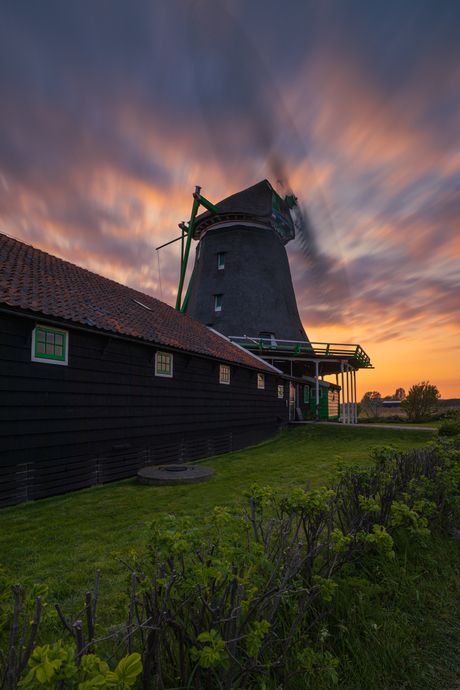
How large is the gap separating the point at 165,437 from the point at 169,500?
409 cm

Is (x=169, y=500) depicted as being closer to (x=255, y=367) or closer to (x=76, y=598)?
(x=76, y=598)

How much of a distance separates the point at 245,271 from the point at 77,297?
73.5 feet

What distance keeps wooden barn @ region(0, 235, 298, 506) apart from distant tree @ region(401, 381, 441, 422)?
21.4 m

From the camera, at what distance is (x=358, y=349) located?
77.4ft

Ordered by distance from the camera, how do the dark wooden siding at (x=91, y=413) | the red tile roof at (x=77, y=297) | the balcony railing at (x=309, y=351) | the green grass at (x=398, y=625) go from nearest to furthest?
the green grass at (x=398, y=625), the dark wooden siding at (x=91, y=413), the red tile roof at (x=77, y=297), the balcony railing at (x=309, y=351)

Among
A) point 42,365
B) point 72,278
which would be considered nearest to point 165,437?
point 42,365

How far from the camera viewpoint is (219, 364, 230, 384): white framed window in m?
15.2

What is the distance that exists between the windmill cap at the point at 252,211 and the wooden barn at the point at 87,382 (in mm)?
19586

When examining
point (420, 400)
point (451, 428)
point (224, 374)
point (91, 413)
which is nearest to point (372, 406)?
point (420, 400)

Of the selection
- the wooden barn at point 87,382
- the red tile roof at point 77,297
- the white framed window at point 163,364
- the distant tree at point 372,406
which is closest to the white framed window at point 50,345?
the wooden barn at point 87,382

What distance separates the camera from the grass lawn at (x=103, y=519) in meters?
4.32

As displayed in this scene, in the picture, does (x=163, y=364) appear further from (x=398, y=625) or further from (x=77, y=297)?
(x=398, y=625)

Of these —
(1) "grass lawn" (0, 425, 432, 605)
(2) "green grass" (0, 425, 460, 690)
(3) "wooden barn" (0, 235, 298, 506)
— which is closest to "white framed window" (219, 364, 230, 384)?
(3) "wooden barn" (0, 235, 298, 506)

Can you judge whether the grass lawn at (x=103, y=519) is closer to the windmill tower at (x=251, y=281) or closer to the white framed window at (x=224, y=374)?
the white framed window at (x=224, y=374)
